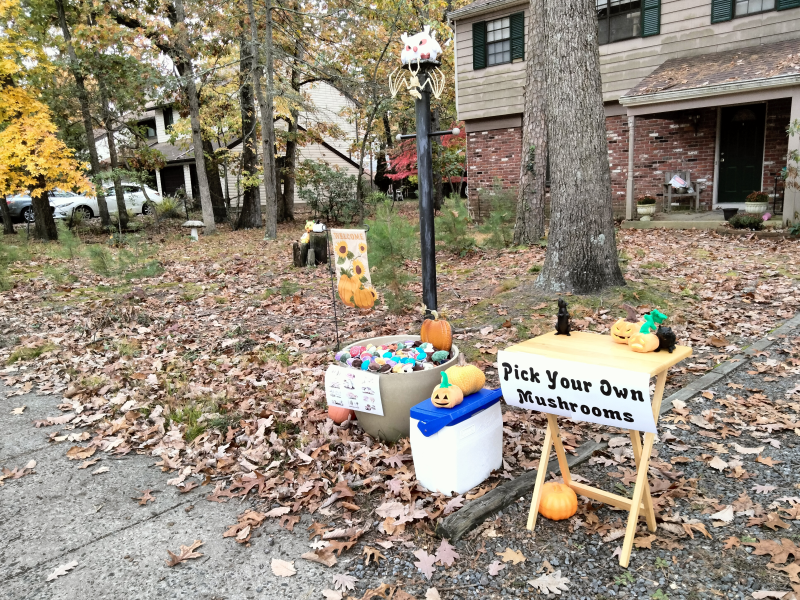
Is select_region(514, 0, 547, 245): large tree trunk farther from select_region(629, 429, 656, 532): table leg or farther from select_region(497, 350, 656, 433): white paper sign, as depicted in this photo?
select_region(497, 350, 656, 433): white paper sign

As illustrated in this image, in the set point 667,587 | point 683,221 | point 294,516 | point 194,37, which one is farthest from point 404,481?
point 194,37

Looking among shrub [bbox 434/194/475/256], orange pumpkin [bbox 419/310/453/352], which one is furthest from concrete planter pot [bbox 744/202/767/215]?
orange pumpkin [bbox 419/310/453/352]

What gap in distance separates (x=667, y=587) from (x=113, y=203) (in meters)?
26.8

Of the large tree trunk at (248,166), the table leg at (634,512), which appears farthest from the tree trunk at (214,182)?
the table leg at (634,512)

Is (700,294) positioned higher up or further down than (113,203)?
further down

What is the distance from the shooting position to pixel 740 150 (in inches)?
536

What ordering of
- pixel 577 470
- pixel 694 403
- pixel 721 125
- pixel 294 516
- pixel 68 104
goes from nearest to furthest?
pixel 294 516 → pixel 577 470 → pixel 694 403 → pixel 721 125 → pixel 68 104

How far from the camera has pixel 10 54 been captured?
13.1 metres

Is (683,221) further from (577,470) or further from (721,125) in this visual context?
(577,470)

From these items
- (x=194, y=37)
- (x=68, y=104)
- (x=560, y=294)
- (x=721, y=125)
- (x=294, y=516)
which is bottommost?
(x=294, y=516)

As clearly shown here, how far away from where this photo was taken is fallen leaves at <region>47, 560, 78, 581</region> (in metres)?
2.83

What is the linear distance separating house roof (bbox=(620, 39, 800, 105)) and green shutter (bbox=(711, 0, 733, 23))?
0.70 meters

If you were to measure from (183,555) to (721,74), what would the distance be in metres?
13.3

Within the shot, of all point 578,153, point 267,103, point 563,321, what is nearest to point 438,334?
point 563,321
